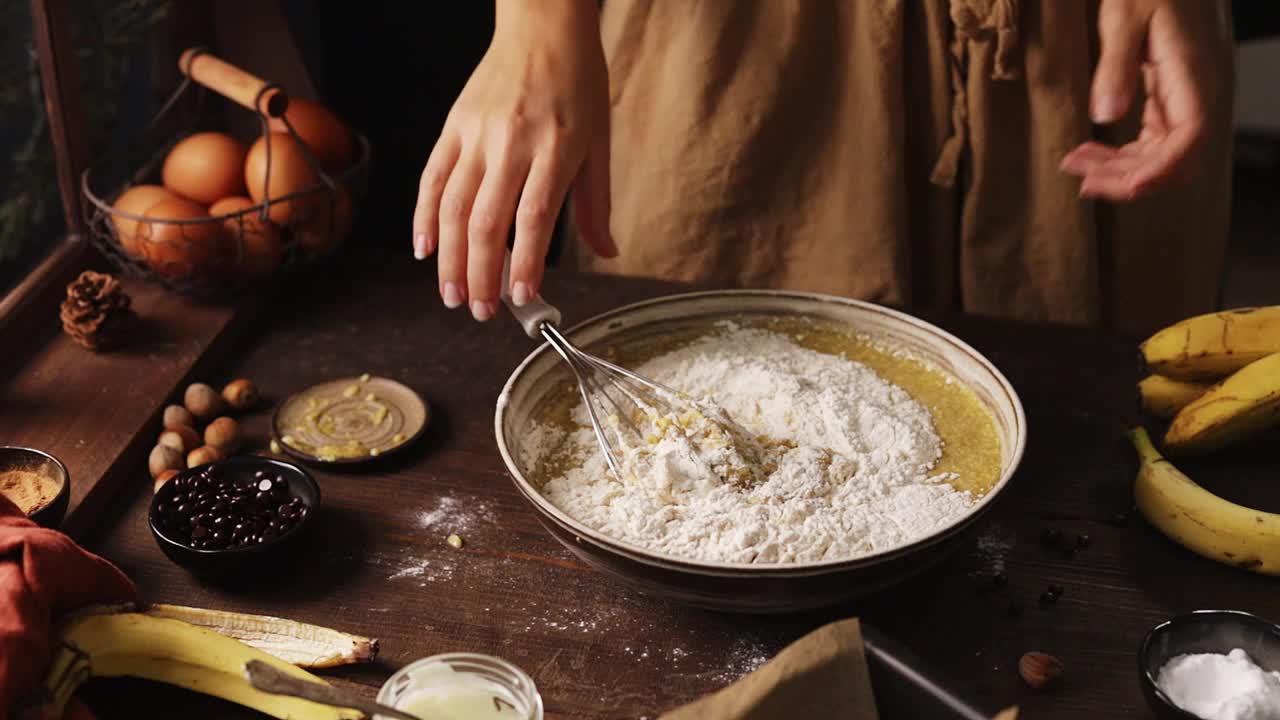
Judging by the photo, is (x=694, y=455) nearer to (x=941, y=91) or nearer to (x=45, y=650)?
(x=45, y=650)

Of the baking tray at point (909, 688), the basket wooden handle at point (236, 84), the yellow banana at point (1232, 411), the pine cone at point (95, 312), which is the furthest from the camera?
the basket wooden handle at point (236, 84)

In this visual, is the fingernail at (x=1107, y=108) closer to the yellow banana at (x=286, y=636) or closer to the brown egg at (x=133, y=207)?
the yellow banana at (x=286, y=636)

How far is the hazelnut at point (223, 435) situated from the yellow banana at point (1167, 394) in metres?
1.07

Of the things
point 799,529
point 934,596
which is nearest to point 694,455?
point 799,529

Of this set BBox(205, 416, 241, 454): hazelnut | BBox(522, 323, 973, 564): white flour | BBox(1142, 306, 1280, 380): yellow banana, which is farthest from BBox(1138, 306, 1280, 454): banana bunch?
BBox(205, 416, 241, 454): hazelnut

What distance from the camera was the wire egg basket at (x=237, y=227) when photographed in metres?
1.54

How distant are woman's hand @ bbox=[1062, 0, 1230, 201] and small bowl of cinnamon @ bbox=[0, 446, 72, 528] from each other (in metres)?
1.14

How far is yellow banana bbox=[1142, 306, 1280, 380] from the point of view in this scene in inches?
Answer: 50.1

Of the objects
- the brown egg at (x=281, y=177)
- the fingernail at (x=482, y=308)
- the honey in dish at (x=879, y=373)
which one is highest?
the fingernail at (x=482, y=308)

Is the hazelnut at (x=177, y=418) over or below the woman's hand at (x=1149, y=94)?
below

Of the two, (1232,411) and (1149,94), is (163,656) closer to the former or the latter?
(1232,411)

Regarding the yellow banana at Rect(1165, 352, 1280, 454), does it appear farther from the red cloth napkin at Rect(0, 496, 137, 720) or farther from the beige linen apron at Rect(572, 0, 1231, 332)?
the red cloth napkin at Rect(0, 496, 137, 720)

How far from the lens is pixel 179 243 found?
1.53m

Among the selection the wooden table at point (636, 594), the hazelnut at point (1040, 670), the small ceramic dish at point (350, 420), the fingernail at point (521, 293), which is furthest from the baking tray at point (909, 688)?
the small ceramic dish at point (350, 420)
